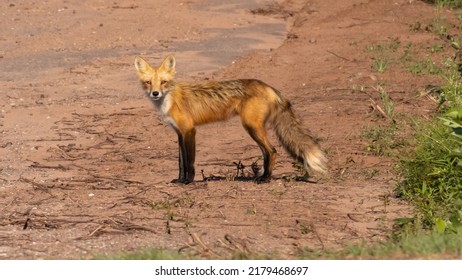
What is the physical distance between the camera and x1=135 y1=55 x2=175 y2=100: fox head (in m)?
10.0

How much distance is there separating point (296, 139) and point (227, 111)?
0.73 m

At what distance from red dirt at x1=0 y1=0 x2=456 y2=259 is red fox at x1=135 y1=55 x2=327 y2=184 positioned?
0.96 ft

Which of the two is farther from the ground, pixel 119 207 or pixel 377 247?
pixel 377 247

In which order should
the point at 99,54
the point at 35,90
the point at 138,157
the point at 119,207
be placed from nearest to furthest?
1. the point at 119,207
2. the point at 138,157
3. the point at 35,90
4. the point at 99,54

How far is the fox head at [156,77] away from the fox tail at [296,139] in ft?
3.54

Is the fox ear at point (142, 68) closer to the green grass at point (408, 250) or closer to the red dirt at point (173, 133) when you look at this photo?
the red dirt at point (173, 133)

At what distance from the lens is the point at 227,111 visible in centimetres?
1009

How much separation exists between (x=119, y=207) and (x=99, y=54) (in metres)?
9.24

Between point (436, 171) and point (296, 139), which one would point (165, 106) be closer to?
point (296, 139)

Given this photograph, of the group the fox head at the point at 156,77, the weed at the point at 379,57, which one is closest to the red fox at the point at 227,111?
the fox head at the point at 156,77

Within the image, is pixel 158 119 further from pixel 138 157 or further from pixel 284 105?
pixel 284 105

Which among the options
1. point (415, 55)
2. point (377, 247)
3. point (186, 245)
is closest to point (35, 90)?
point (415, 55)

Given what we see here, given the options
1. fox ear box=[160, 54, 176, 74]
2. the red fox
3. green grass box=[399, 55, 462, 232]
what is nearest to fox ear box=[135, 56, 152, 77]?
the red fox

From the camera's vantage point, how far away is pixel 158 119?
1334cm
